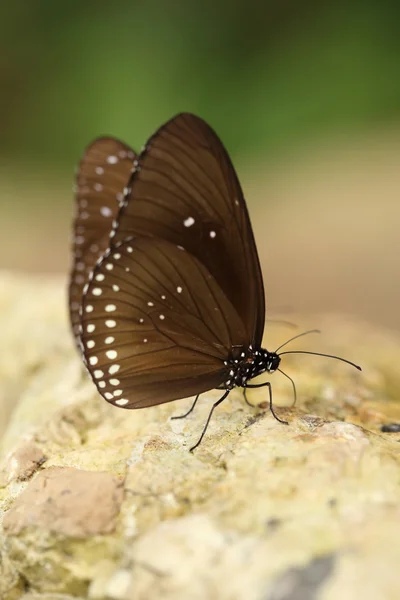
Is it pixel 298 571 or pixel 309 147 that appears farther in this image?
pixel 309 147

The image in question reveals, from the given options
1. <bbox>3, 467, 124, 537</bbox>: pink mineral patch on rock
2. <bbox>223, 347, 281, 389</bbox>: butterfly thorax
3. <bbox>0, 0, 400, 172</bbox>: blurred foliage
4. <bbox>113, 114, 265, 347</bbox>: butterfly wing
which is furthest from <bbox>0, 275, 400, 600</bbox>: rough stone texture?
<bbox>0, 0, 400, 172</bbox>: blurred foliage

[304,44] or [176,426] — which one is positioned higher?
[304,44]

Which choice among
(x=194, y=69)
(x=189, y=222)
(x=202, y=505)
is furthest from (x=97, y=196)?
(x=194, y=69)

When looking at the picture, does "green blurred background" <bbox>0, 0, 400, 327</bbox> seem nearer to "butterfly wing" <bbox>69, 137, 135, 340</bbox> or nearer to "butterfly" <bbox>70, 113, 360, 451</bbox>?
"butterfly wing" <bbox>69, 137, 135, 340</bbox>

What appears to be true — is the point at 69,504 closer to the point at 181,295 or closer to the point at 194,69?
the point at 181,295

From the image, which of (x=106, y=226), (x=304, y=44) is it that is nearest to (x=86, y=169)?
(x=106, y=226)

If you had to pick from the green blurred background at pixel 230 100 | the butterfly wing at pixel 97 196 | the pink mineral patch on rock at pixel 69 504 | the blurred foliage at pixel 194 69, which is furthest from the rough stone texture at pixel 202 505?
the blurred foliage at pixel 194 69

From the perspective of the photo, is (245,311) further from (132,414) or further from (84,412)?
Result: (84,412)
